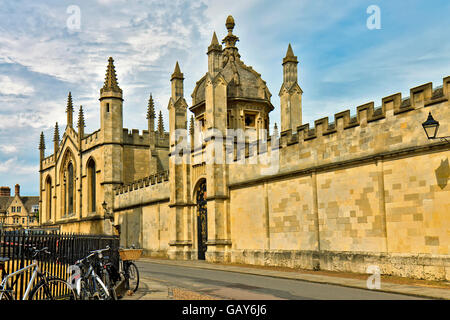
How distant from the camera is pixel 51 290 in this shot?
9.24 metres

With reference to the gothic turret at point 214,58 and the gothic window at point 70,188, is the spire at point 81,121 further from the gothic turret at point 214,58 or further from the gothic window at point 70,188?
the gothic turret at point 214,58

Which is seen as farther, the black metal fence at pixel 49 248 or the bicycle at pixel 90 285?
the black metal fence at pixel 49 248

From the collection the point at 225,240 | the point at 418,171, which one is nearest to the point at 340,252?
the point at 418,171

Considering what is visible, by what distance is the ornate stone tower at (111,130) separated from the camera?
4431 centimetres

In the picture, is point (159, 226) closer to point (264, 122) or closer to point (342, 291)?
point (264, 122)

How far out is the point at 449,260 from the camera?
15047 mm

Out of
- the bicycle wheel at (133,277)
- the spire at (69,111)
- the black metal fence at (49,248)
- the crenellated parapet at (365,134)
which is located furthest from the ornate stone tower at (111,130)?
the bicycle wheel at (133,277)

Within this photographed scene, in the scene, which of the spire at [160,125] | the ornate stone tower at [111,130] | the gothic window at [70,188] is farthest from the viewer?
the gothic window at [70,188]

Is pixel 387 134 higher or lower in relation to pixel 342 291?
higher

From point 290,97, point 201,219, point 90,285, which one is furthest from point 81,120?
point 90,285

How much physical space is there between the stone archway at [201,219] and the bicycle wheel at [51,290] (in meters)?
19.9

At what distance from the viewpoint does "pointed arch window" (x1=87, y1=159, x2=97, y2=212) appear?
48344mm
